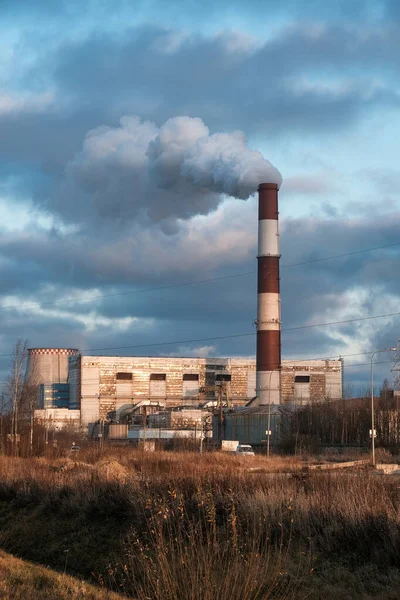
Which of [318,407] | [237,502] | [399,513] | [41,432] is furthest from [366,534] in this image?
[318,407]

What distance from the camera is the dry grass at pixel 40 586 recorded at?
41.4 feet

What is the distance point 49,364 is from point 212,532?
101m

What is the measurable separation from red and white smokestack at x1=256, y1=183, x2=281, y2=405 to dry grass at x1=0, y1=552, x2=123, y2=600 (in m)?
57.3

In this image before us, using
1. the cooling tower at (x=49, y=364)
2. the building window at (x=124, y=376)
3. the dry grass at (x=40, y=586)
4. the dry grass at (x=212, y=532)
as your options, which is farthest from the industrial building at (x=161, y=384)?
the dry grass at (x=40, y=586)

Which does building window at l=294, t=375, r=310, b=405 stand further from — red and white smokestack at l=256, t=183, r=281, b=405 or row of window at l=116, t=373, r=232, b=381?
Result: red and white smokestack at l=256, t=183, r=281, b=405

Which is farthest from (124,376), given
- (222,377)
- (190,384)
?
(222,377)

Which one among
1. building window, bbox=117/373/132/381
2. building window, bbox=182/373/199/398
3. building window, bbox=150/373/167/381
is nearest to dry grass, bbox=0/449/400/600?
building window, bbox=117/373/132/381

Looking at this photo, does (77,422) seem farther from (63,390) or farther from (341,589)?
(341,589)

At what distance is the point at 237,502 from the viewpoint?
16.5 meters

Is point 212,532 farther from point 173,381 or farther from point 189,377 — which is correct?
point 189,377

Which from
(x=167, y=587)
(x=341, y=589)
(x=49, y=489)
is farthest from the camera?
(x=49, y=489)

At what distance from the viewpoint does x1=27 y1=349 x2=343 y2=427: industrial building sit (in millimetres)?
97250

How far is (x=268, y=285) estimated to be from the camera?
72.4 metres

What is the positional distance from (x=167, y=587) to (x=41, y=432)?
41.6 metres
